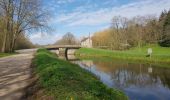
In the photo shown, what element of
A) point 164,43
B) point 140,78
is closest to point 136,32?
point 164,43

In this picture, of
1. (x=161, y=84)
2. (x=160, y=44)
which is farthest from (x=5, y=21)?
(x=160, y=44)

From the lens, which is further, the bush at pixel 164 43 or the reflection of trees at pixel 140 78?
the bush at pixel 164 43

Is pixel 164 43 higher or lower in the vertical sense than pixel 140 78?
higher

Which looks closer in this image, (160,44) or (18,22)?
(18,22)

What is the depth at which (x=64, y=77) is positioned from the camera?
37.7 feet

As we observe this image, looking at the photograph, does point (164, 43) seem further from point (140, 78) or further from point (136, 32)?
point (140, 78)

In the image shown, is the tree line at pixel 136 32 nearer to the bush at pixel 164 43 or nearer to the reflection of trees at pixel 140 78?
the bush at pixel 164 43

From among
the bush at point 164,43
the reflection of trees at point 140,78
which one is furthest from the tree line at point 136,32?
the reflection of trees at point 140,78

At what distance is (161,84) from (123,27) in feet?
211

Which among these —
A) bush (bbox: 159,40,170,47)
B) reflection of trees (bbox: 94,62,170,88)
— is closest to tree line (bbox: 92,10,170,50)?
bush (bbox: 159,40,170,47)

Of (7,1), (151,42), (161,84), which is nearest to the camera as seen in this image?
(161,84)

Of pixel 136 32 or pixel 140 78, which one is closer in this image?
pixel 140 78

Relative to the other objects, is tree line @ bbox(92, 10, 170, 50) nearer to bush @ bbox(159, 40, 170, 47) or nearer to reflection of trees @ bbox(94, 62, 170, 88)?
bush @ bbox(159, 40, 170, 47)

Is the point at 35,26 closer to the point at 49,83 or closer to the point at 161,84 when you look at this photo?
the point at 161,84
